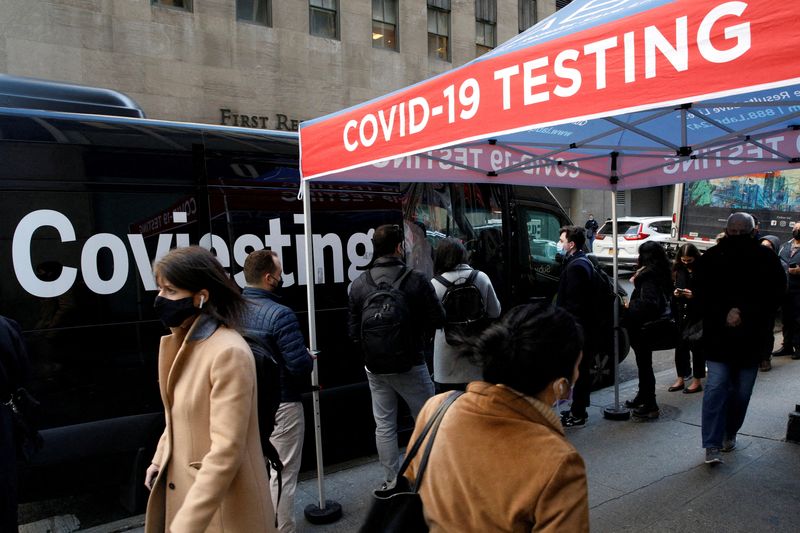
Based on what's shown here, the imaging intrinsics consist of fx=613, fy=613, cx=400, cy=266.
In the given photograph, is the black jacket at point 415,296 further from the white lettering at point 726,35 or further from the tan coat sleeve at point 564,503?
the tan coat sleeve at point 564,503

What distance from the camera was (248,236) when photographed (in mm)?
4277

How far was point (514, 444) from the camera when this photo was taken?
142cm

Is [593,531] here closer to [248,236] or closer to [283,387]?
[283,387]

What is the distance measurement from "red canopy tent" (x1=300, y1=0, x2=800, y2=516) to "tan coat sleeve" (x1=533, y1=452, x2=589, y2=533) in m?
1.37

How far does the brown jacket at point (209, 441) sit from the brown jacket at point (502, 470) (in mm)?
708

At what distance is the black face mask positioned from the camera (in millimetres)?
2072

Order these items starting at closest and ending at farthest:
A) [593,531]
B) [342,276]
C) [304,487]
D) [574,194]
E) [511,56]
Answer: [511,56]
[593,531]
[304,487]
[342,276]
[574,194]

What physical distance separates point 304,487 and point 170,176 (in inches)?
92.0

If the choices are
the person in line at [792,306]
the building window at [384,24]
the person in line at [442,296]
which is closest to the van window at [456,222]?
the person in line at [442,296]

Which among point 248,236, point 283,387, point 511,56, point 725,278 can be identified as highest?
point 511,56

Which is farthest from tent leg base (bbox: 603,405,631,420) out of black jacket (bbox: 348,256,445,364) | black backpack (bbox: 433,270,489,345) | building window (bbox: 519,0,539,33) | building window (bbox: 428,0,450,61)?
building window (bbox: 519,0,539,33)

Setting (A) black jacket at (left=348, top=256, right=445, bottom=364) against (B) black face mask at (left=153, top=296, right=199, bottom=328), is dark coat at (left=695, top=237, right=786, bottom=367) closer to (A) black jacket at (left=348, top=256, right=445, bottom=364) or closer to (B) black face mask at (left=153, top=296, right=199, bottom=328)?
(A) black jacket at (left=348, top=256, right=445, bottom=364)

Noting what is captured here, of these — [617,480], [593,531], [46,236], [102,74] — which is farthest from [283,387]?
[102,74]

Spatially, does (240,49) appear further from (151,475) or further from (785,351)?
(151,475)
